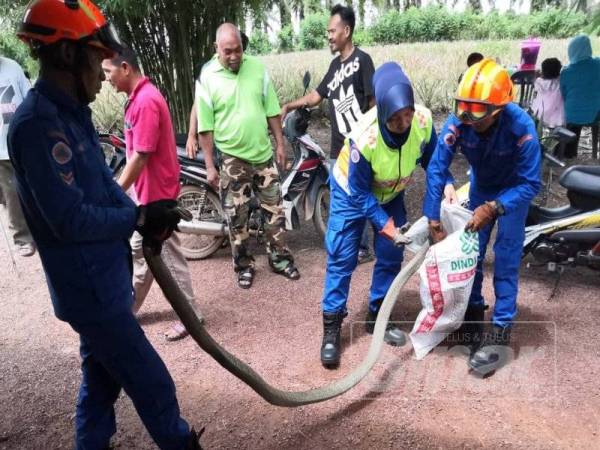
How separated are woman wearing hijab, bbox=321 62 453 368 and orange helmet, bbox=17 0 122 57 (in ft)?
4.94

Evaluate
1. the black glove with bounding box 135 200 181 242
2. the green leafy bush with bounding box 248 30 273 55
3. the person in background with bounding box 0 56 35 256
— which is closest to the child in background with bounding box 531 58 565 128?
the person in background with bounding box 0 56 35 256

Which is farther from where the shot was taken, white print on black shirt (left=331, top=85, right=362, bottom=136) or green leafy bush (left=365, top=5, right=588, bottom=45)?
green leafy bush (left=365, top=5, right=588, bottom=45)

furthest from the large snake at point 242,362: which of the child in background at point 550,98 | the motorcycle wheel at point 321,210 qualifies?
the child in background at point 550,98

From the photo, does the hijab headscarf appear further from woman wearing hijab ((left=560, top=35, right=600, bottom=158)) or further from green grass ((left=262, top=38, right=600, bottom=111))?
green grass ((left=262, top=38, right=600, bottom=111))

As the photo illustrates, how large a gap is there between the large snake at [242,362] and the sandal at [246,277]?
1626 mm

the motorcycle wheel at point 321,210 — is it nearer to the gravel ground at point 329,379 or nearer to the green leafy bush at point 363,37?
the gravel ground at point 329,379

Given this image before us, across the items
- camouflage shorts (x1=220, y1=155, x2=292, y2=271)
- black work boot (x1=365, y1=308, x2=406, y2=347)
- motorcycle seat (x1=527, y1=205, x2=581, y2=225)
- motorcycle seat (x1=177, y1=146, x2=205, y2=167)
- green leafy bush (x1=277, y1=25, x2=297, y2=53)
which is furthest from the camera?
green leafy bush (x1=277, y1=25, x2=297, y2=53)

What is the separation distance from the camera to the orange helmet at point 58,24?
1.79 metres

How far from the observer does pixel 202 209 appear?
16.4 ft

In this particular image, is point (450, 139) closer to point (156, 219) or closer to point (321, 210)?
point (156, 219)

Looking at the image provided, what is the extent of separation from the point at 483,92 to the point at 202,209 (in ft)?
9.84

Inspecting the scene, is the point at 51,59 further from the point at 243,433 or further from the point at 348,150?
the point at 243,433

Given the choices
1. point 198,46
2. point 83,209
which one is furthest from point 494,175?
point 198,46

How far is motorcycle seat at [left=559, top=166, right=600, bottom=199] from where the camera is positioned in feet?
12.6
